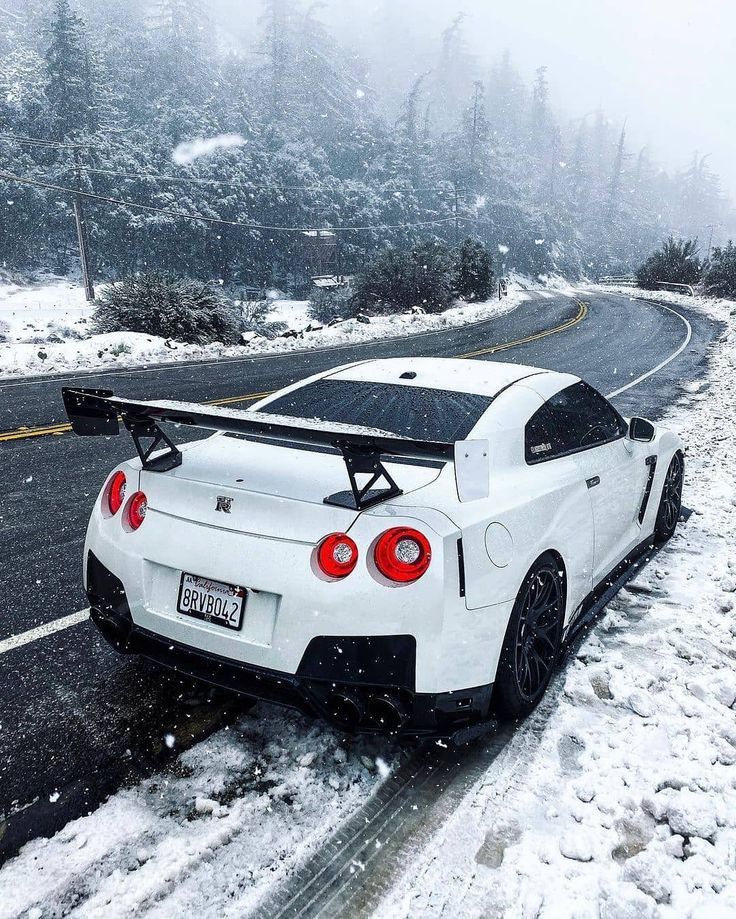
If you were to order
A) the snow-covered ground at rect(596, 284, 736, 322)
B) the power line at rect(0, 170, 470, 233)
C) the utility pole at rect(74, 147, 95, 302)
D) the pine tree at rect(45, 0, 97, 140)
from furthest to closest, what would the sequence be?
1. the pine tree at rect(45, 0, 97, 140)
2. the power line at rect(0, 170, 470, 233)
3. the utility pole at rect(74, 147, 95, 302)
4. the snow-covered ground at rect(596, 284, 736, 322)

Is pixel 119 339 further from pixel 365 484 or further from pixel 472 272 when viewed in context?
pixel 472 272

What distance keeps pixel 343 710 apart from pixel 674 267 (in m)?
52.8

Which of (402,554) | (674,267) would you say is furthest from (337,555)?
(674,267)

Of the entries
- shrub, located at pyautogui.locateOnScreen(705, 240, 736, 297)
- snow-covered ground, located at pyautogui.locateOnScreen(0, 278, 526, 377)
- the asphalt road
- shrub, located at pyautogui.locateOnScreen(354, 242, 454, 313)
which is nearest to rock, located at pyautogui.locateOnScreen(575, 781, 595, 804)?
the asphalt road

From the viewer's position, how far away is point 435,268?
32.0 m

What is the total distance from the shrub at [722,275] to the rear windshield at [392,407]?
40023 mm

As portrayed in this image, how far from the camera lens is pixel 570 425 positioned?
364 cm

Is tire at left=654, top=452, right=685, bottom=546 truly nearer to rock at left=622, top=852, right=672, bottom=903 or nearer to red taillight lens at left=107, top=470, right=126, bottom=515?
rock at left=622, top=852, right=672, bottom=903

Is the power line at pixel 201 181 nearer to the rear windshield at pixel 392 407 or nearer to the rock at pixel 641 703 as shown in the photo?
the rear windshield at pixel 392 407

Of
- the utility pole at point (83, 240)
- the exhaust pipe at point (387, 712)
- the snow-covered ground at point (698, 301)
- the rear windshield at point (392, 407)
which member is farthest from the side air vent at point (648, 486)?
the utility pole at point (83, 240)

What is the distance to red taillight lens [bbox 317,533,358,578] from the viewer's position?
236 centimetres

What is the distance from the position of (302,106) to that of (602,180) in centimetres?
9750

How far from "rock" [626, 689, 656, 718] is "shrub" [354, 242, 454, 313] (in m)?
29.3

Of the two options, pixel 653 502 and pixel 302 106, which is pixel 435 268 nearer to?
pixel 653 502
